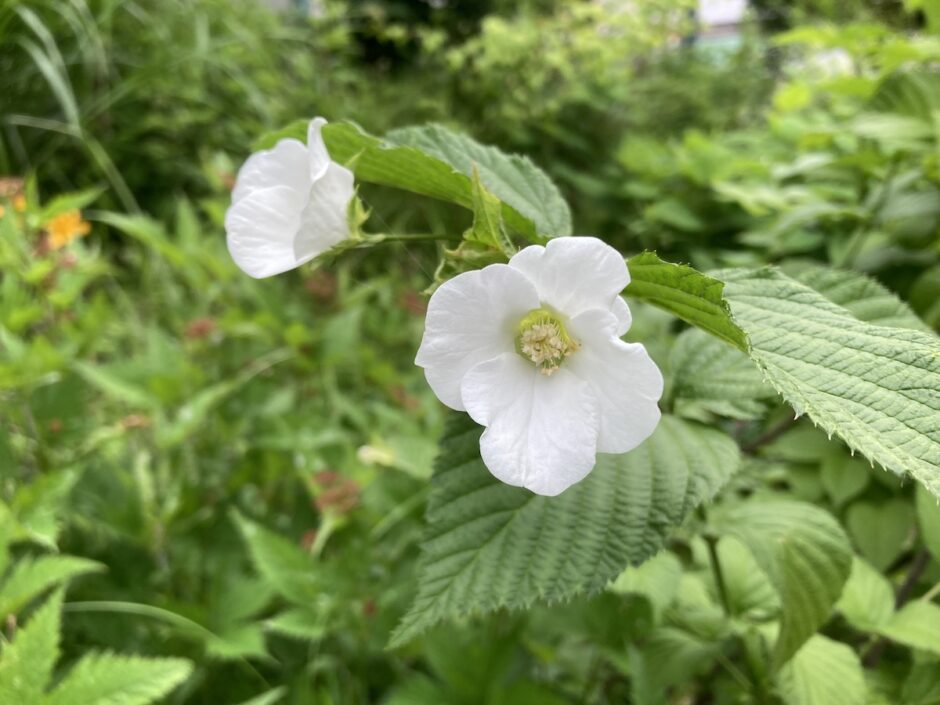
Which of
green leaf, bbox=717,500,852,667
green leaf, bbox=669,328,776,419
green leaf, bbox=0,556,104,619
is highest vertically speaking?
green leaf, bbox=669,328,776,419

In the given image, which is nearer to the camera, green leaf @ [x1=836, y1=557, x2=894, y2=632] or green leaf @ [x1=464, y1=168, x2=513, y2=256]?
green leaf @ [x1=464, y1=168, x2=513, y2=256]

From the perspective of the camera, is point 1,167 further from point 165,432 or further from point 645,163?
point 645,163

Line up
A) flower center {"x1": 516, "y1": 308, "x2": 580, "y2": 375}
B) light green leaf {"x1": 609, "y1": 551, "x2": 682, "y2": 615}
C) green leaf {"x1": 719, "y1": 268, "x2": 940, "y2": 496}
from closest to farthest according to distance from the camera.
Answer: green leaf {"x1": 719, "y1": 268, "x2": 940, "y2": 496} → flower center {"x1": 516, "y1": 308, "x2": 580, "y2": 375} → light green leaf {"x1": 609, "y1": 551, "x2": 682, "y2": 615}

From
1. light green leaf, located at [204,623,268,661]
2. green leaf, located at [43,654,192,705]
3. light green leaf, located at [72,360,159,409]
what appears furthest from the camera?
light green leaf, located at [72,360,159,409]

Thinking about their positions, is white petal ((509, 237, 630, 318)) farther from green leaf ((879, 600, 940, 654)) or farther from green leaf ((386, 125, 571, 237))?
green leaf ((879, 600, 940, 654))

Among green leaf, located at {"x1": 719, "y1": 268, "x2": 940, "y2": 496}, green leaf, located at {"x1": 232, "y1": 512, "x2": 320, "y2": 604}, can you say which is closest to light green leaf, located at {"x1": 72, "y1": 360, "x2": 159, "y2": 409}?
green leaf, located at {"x1": 232, "y1": 512, "x2": 320, "y2": 604}

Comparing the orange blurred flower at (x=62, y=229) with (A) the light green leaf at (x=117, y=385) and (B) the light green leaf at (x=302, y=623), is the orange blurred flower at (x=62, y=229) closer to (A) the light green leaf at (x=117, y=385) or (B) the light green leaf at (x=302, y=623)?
(A) the light green leaf at (x=117, y=385)
